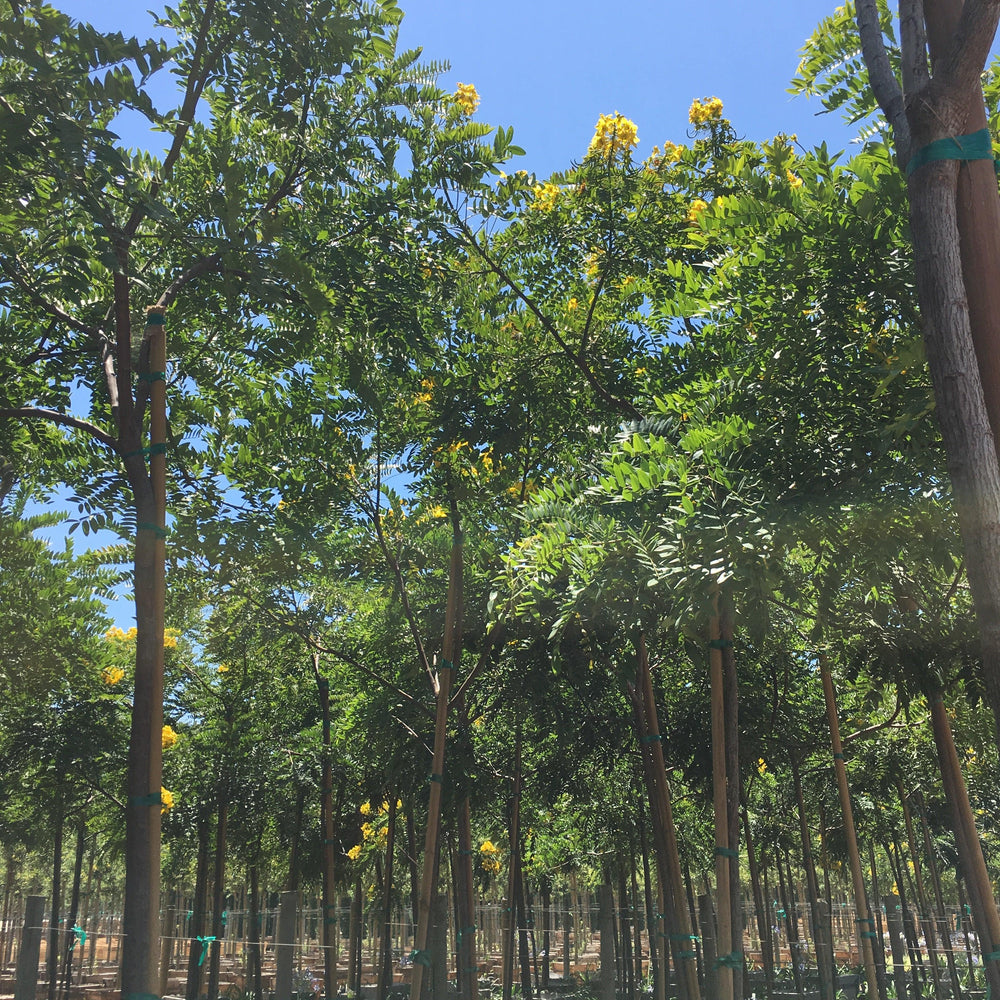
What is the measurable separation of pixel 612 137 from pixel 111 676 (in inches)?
340

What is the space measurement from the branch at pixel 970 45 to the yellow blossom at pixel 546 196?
3.08 metres

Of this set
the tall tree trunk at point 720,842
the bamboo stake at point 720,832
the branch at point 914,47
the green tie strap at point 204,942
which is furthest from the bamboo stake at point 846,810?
the branch at point 914,47

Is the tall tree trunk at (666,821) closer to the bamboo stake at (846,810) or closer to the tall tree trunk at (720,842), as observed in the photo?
the tall tree trunk at (720,842)

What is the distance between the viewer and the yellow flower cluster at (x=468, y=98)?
5.74 meters

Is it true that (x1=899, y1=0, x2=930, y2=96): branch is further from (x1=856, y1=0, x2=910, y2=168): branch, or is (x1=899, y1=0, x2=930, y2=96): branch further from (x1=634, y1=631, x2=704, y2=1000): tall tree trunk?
(x1=634, y1=631, x2=704, y2=1000): tall tree trunk

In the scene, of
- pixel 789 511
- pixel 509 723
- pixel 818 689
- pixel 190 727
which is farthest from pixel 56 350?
pixel 190 727

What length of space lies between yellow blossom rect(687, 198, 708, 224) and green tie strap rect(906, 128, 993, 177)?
6.23 feet

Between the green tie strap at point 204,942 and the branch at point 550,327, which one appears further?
the green tie strap at point 204,942

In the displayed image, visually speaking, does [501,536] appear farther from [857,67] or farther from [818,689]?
[818,689]

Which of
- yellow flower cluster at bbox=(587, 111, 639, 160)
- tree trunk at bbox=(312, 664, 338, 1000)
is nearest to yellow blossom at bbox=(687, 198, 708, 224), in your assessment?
yellow flower cluster at bbox=(587, 111, 639, 160)

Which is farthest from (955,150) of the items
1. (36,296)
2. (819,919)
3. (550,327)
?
(819,919)

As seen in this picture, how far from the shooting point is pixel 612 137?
5445 mm

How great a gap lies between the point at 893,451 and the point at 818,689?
20.2 feet

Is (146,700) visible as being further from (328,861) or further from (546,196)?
(328,861)
